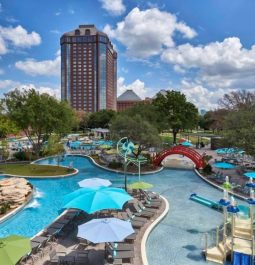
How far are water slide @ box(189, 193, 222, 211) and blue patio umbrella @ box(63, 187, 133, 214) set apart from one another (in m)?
7.57

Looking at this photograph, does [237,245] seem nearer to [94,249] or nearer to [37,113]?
[94,249]

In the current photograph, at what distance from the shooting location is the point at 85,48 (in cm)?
16312

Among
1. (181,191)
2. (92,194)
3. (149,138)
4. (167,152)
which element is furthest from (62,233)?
(167,152)

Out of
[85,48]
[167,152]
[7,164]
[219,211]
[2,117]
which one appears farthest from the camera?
[85,48]

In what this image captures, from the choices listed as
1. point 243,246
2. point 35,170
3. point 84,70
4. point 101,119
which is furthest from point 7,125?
point 84,70

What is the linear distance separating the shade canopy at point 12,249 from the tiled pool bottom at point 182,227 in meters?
5.62

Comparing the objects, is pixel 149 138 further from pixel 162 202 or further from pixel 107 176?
pixel 162 202

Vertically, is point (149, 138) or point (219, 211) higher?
point (149, 138)

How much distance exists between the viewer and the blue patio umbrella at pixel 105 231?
428 inches

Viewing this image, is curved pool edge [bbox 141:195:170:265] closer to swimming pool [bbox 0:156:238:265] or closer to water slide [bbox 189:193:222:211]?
swimming pool [bbox 0:156:238:265]

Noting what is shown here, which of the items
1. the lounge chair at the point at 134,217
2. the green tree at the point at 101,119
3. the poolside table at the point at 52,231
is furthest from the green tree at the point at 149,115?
the green tree at the point at 101,119

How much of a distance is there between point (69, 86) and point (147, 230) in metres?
155

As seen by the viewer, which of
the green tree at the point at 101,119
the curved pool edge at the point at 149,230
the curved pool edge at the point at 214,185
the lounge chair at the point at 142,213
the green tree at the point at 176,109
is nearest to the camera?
the curved pool edge at the point at 149,230

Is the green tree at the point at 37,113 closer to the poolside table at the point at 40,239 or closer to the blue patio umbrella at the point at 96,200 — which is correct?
the blue patio umbrella at the point at 96,200
